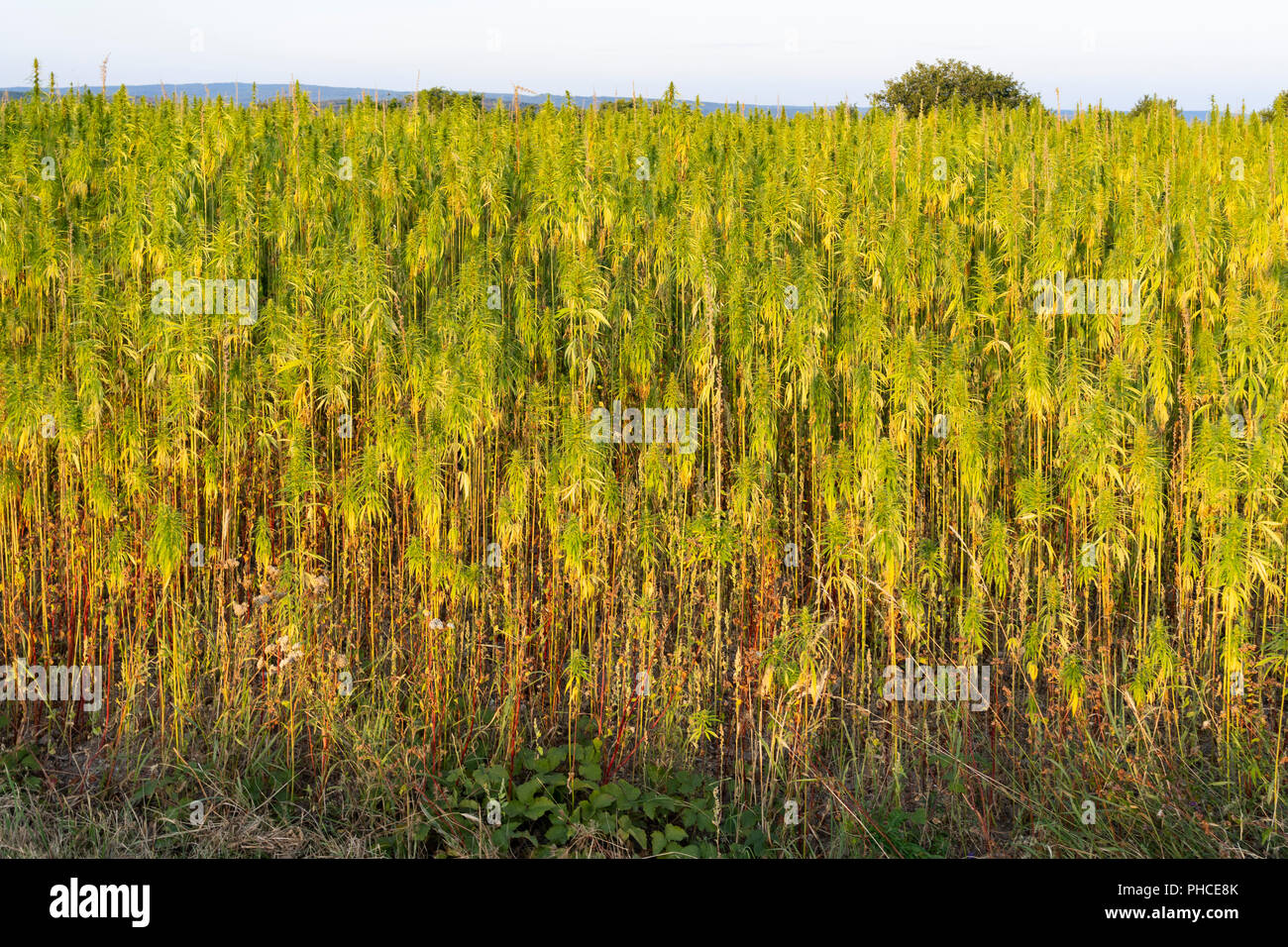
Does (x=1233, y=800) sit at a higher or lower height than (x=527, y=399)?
lower

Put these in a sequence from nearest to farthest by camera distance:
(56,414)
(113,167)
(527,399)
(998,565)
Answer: (998,565), (56,414), (527,399), (113,167)

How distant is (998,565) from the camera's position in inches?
144

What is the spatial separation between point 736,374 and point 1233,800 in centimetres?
213

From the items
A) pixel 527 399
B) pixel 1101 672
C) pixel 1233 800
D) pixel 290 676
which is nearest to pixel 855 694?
pixel 1101 672

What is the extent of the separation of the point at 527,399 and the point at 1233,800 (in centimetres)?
269

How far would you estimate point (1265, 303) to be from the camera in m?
4.21

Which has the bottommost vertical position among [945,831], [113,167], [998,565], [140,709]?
[945,831]

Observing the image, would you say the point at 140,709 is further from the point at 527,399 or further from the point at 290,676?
the point at 527,399

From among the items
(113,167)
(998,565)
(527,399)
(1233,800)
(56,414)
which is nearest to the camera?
(1233,800)

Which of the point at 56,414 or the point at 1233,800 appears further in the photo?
the point at 56,414

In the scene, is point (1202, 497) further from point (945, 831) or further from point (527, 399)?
point (527, 399)

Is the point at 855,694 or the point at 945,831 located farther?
the point at 855,694

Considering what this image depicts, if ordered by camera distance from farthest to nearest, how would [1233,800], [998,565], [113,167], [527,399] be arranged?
1. [113,167]
2. [527,399]
3. [998,565]
4. [1233,800]

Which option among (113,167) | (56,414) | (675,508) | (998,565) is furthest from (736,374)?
(113,167)
